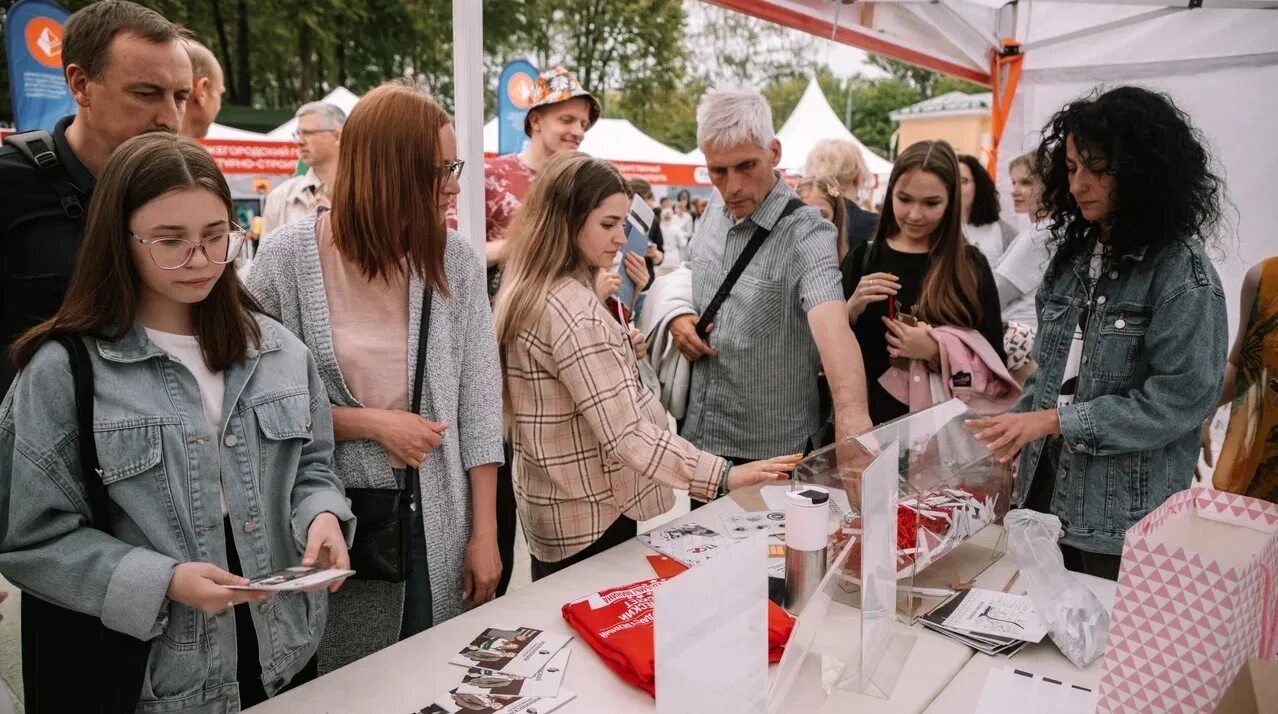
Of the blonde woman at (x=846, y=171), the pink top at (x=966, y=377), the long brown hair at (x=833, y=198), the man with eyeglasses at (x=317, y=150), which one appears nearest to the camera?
the pink top at (x=966, y=377)

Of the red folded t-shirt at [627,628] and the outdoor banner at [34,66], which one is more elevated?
the outdoor banner at [34,66]

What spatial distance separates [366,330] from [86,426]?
0.51 metres

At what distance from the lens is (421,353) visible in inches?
61.8

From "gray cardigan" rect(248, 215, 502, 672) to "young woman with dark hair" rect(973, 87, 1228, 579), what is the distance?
41.3 inches

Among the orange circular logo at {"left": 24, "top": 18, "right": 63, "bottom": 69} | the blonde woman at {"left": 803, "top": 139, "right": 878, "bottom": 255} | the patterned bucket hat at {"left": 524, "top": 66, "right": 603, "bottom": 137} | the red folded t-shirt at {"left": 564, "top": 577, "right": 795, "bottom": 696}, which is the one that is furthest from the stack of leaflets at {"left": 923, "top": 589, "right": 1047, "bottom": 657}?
the orange circular logo at {"left": 24, "top": 18, "right": 63, "bottom": 69}

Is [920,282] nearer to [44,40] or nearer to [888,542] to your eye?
[888,542]

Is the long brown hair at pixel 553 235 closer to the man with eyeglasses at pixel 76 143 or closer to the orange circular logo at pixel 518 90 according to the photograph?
the man with eyeglasses at pixel 76 143

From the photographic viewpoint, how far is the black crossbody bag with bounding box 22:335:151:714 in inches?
44.6

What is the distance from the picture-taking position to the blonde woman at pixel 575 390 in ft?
5.44

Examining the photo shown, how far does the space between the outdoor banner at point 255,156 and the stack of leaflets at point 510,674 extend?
8378 millimetres

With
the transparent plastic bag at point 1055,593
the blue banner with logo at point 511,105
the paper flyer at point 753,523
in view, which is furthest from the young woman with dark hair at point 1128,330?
the blue banner with logo at point 511,105

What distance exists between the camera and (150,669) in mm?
1173

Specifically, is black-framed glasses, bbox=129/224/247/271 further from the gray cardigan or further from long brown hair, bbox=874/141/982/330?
long brown hair, bbox=874/141/982/330

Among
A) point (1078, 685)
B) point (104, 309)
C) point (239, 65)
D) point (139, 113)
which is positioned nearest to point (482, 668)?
point (104, 309)
